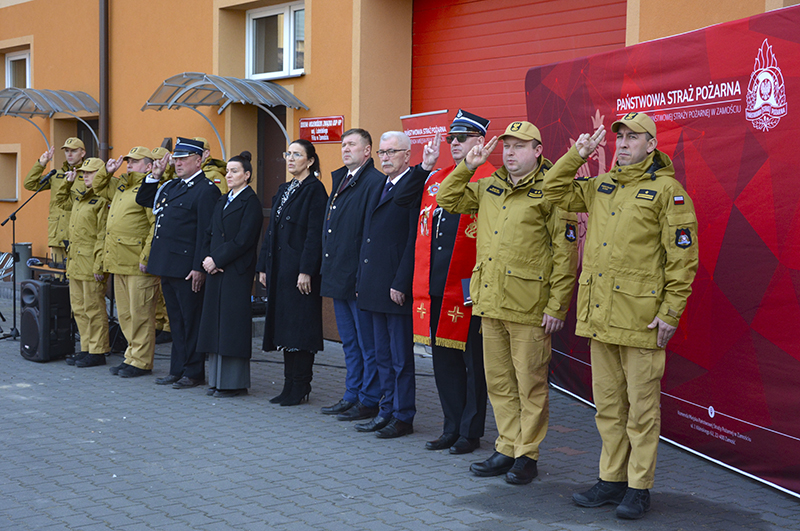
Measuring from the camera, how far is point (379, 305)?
19.2 ft

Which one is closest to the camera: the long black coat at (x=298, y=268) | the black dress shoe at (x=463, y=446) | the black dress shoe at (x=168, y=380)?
the black dress shoe at (x=463, y=446)

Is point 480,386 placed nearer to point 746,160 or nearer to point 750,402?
point 750,402

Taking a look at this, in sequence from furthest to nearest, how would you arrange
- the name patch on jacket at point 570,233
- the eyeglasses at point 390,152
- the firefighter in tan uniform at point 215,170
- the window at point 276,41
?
1. the window at point 276,41
2. the firefighter in tan uniform at point 215,170
3. the eyeglasses at point 390,152
4. the name patch on jacket at point 570,233

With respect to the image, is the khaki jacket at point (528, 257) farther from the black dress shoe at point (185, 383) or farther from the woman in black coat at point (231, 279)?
the black dress shoe at point (185, 383)

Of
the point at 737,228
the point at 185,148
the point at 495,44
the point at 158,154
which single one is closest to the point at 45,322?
the point at 158,154

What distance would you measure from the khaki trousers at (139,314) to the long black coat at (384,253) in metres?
2.87

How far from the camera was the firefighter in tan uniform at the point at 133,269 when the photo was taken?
26.0ft

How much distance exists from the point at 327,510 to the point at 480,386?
144cm

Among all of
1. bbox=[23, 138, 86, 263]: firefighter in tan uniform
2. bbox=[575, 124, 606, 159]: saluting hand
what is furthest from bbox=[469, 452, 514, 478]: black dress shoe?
bbox=[23, 138, 86, 263]: firefighter in tan uniform

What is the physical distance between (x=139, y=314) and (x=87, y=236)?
3.76 feet

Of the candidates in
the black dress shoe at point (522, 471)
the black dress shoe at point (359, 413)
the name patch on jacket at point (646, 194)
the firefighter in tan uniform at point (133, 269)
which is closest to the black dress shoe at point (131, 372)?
the firefighter in tan uniform at point (133, 269)

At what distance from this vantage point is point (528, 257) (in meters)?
4.82

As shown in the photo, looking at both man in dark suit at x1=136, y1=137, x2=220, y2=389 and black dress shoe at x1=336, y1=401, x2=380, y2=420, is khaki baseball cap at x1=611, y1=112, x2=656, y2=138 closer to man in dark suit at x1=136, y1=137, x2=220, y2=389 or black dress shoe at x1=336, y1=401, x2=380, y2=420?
black dress shoe at x1=336, y1=401, x2=380, y2=420

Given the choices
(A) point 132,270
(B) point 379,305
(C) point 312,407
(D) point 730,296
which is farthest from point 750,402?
(A) point 132,270
